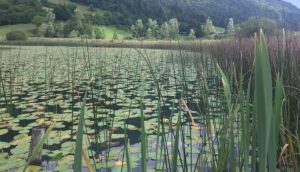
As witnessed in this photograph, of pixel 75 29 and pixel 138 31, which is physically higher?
pixel 75 29

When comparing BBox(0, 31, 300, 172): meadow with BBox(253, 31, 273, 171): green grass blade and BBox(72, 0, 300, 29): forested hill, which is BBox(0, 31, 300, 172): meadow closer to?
BBox(253, 31, 273, 171): green grass blade

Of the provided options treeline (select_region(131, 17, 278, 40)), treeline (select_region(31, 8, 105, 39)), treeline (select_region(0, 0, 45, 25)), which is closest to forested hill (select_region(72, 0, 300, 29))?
treeline (select_region(131, 17, 278, 40))

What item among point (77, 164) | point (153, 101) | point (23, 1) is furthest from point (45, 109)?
point (23, 1)

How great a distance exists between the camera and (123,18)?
30562mm

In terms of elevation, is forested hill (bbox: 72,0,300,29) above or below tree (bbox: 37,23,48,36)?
below

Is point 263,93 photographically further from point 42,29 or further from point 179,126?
point 42,29

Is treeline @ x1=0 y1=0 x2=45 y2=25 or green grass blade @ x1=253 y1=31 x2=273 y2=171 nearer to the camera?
green grass blade @ x1=253 y1=31 x2=273 y2=171

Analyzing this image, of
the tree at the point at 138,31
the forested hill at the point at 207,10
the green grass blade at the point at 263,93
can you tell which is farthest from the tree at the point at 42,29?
the green grass blade at the point at 263,93

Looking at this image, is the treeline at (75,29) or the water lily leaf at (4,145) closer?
the treeline at (75,29)

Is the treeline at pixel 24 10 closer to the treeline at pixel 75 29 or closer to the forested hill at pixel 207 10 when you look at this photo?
the treeline at pixel 75 29

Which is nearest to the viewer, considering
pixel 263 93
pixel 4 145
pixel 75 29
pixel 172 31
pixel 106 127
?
pixel 263 93

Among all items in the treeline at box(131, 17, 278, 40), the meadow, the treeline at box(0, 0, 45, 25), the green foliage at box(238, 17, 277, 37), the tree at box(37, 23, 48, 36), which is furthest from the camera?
the tree at box(37, 23, 48, 36)

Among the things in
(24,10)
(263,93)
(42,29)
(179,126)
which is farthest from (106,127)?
(24,10)

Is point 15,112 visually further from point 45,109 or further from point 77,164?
point 77,164
